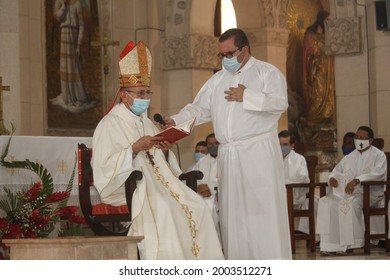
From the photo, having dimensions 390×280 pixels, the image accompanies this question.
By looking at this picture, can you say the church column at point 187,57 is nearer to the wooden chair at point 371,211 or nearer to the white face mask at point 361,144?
the white face mask at point 361,144

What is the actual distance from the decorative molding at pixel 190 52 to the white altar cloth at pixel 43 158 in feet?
23.0

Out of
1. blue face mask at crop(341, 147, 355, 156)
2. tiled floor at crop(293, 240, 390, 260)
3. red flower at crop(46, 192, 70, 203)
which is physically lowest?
tiled floor at crop(293, 240, 390, 260)

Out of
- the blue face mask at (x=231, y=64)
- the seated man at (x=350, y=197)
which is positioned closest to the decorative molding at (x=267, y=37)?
the seated man at (x=350, y=197)

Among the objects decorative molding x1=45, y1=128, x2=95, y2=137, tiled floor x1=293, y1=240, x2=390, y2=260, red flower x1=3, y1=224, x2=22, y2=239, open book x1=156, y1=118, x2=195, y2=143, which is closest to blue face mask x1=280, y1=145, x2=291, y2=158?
tiled floor x1=293, y1=240, x2=390, y2=260

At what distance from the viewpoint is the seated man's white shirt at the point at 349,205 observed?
1419cm

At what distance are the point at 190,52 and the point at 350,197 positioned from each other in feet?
15.5

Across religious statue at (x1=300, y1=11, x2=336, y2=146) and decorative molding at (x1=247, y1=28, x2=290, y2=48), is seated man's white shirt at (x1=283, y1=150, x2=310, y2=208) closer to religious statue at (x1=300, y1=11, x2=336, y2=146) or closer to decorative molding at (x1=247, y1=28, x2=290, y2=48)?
decorative molding at (x1=247, y1=28, x2=290, y2=48)

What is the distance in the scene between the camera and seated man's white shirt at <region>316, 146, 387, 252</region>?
559 inches

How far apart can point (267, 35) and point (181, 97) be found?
2358 mm

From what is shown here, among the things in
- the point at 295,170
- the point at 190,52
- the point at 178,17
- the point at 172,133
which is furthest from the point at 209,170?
the point at 172,133

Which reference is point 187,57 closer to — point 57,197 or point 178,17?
point 178,17

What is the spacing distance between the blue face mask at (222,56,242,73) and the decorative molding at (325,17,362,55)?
702cm
